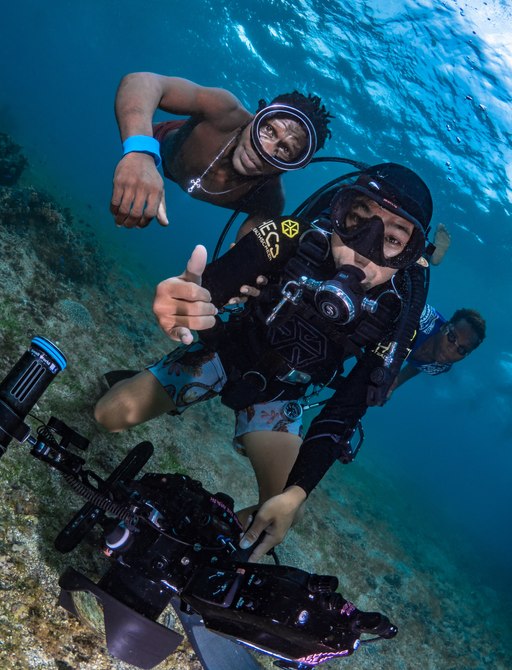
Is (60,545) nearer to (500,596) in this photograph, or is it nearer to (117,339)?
(117,339)

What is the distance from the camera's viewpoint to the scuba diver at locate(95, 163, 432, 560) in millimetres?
3018

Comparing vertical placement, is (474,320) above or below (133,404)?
above

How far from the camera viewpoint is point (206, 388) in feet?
12.2

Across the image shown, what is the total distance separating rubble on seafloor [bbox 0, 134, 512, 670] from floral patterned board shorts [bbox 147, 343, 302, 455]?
0.91 metres

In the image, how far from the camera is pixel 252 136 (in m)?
4.00

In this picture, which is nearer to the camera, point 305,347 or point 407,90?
point 305,347

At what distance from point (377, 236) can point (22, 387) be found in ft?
8.63

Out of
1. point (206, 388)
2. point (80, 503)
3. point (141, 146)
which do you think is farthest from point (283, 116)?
point (80, 503)

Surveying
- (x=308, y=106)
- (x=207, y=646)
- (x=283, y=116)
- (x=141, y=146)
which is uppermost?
(x=308, y=106)

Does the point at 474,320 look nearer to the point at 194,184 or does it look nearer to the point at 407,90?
the point at 194,184

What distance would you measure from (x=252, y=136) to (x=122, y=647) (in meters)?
4.18

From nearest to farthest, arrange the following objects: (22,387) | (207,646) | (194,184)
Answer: (22,387)
(207,646)
(194,184)

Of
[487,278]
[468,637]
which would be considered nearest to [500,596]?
[468,637]

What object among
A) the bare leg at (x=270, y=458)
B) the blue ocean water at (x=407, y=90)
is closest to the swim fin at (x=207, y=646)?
the bare leg at (x=270, y=458)
